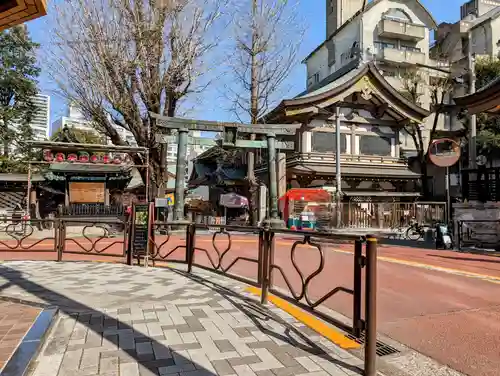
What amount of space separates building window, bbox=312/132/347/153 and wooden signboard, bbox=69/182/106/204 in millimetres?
13628

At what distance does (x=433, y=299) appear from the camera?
5.75 metres

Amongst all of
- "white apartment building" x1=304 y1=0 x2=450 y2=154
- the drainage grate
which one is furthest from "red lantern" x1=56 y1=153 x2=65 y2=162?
"white apartment building" x1=304 y1=0 x2=450 y2=154

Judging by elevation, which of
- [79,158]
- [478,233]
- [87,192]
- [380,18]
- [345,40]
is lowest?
[478,233]

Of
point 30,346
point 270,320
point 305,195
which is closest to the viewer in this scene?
point 30,346

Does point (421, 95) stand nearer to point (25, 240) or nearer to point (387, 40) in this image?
point (387, 40)

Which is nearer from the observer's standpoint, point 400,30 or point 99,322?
point 99,322

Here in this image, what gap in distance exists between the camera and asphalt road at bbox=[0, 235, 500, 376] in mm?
3764

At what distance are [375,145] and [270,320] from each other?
80.3 feet

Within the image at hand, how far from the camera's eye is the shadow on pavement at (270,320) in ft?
11.6

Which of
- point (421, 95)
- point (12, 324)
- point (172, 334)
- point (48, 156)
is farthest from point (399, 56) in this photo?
point (12, 324)

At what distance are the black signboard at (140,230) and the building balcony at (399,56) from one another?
2972 cm

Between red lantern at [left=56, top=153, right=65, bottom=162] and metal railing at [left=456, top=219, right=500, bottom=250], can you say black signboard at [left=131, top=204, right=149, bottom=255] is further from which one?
red lantern at [left=56, top=153, right=65, bottom=162]

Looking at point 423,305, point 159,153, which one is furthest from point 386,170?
point 423,305

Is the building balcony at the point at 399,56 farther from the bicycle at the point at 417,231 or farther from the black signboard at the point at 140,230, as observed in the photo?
the black signboard at the point at 140,230
